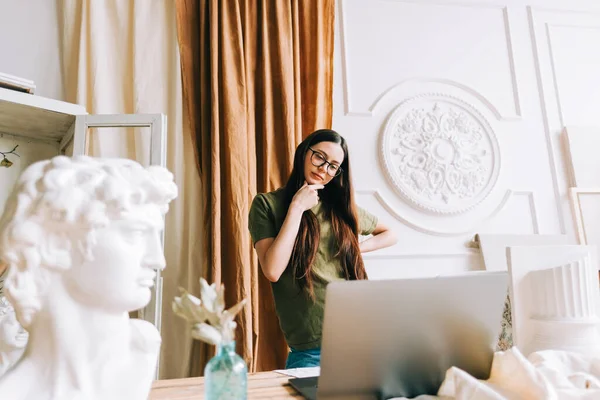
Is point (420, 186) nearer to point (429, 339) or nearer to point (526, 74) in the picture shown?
point (526, 74)

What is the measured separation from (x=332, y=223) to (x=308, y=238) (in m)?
0.13

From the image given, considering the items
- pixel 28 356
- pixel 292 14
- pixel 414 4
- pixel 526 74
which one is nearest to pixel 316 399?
pixel 28 356

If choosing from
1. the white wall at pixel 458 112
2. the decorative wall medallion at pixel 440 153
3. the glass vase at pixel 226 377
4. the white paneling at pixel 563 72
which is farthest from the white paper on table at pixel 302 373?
the white paneling at pixel 563 72

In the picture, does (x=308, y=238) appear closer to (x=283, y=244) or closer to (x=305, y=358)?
(x=283, y=244)

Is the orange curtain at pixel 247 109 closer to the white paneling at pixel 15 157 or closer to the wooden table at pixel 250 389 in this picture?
the white paneling at pixel 15 157

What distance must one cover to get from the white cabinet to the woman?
499 mm

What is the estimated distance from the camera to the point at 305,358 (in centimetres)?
122

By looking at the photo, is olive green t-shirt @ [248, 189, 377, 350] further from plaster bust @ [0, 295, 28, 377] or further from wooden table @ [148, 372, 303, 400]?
plaster bust @ [0, 295, 28, 377]

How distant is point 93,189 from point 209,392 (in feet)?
1.03

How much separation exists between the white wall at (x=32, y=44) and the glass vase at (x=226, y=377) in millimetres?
1816

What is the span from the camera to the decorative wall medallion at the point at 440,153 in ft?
7.20

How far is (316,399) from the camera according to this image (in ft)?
2.26

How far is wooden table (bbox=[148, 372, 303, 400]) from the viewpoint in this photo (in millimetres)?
761

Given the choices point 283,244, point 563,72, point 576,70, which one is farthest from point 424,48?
point 283,244
